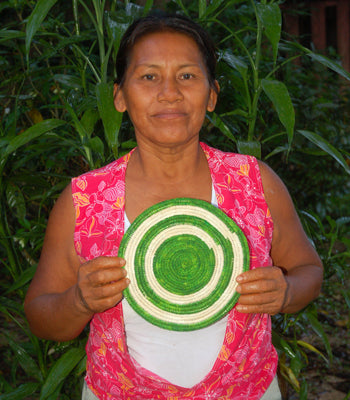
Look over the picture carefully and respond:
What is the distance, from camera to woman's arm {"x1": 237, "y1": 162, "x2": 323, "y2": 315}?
1075mm

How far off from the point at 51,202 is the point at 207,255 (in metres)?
1.18

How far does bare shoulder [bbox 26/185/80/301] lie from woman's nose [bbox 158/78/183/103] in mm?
319

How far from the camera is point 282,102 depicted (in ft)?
4.69

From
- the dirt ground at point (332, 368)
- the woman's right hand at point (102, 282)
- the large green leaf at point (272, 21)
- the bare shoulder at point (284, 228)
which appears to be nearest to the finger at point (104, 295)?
the woman's right hand at point (102, 282)

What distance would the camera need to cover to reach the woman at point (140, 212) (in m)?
1.18

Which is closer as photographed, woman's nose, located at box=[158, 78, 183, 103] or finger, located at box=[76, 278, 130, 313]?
finger, located at box=[76, 278, 130, 313]

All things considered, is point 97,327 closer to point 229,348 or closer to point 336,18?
point 229,348

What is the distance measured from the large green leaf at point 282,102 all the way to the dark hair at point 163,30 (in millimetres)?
208

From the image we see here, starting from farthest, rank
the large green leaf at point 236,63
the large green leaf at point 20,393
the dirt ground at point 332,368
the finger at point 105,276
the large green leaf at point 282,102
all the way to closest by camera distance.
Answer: the dirt ground at point 332,368
the large green leaf at point 20,393
the large green leaf at point 236,63
the large green leaf at point 282,102
the finger at point 105,276

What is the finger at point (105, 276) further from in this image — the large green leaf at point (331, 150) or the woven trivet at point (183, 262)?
the large green leaf at point (331, 150)

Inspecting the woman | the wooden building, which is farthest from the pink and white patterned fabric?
the wooden building

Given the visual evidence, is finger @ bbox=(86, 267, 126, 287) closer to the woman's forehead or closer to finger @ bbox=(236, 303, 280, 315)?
finger @ bbox=(236, 303, 280, 315)

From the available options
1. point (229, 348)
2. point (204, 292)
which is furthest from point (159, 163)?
point (229, 348)

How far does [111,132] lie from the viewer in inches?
56.4
